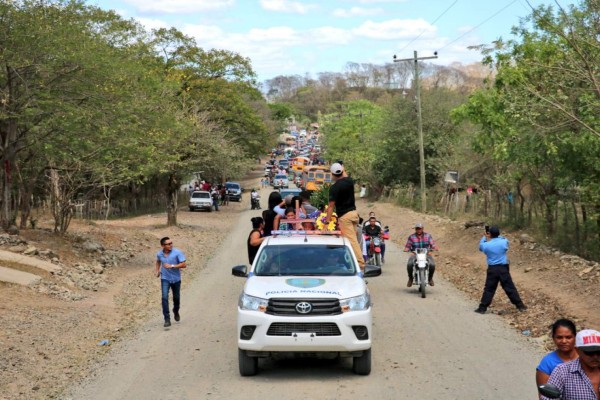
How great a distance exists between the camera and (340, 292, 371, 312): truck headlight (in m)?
9.62

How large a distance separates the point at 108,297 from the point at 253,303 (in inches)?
383

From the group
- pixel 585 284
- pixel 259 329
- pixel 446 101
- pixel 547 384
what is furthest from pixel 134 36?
pixel 547 384

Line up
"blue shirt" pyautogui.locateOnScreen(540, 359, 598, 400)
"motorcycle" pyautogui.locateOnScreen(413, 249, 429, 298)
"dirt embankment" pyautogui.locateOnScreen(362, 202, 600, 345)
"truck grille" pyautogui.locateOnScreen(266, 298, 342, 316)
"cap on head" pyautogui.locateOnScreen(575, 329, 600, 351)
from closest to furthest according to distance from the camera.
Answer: "cap on head" pyautogui.locateOnScreen(575, 329, 600, 351) → "blue shirt" pyautogui.locateOnScreen(540, 359, 598, 400) → "truck grille" pyautogui.locateOnScreen(266, 298, 342, 316) → "dirt embankment" pyautogui.locateOnScreen(362, 202, 600, 345) → "motorcycle" pyautogui.locateOnScreen(413, 249, 429, 298)

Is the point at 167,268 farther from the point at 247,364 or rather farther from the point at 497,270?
the point at 497,270

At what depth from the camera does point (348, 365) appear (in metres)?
10.6

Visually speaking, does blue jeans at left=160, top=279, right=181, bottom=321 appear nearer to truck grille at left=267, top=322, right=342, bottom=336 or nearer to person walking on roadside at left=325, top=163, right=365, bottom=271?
person walking on roadside at left=325, top=163, right=365, bottom=271

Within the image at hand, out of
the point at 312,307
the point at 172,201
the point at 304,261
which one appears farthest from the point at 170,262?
the point at 172,201

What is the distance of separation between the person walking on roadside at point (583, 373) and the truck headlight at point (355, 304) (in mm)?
4286

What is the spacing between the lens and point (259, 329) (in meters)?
9.54

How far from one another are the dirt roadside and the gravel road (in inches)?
25.5

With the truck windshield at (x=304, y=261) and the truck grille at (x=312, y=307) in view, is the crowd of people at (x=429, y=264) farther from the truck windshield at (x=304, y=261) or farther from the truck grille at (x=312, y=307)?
the truck grille at (x=312, y=307)

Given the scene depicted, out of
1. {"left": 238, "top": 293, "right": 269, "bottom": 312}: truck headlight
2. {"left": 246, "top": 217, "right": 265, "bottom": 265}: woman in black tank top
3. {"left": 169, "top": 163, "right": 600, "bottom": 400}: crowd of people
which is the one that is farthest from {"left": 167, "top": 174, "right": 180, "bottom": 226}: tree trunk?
{"left": 238, "top": 293, "right": 269, "bottom": 312}: truck headlight

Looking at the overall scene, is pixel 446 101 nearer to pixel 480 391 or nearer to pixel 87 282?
pixel 87 282

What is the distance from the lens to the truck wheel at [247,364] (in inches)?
388
